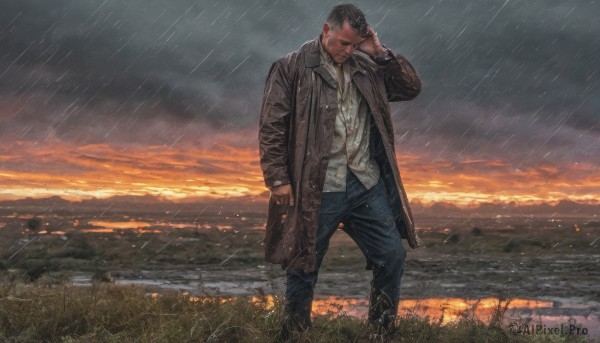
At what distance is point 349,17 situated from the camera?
4.70 m

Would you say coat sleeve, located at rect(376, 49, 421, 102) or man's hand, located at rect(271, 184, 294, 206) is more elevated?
coat sleeve, located at rect(376, 49, 421, 102)

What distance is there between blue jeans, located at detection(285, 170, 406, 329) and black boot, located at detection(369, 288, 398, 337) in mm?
44

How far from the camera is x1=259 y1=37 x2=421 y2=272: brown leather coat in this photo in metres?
4.80

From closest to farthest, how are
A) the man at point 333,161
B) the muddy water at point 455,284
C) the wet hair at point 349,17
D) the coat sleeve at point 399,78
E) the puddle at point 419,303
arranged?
the wet hair at point 349,17 → the man at point 333,161 → the coat sleeve at point 399,78 → the puddle at point 419,303 → the muddy water at point 455,284

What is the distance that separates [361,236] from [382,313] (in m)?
0.58

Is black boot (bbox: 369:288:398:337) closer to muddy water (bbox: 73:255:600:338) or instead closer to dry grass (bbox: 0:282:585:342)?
dry grass (bbox: 0:282:585:342)

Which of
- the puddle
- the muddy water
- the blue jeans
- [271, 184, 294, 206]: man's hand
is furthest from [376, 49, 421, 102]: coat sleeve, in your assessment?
the muddy water

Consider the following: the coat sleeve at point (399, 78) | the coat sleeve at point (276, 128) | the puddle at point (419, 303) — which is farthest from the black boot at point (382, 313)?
the coat sleeve at point (399, 78)

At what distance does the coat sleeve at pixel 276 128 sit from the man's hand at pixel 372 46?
0.60 meters

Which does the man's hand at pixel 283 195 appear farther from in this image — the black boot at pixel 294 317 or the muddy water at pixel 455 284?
the muddy water at pixel 455 284

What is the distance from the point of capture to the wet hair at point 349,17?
4707 millimetres

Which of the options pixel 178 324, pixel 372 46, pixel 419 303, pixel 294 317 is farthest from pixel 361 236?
pixel 419 303

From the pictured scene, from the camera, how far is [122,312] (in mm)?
5480

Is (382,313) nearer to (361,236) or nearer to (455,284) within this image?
(361,236)
